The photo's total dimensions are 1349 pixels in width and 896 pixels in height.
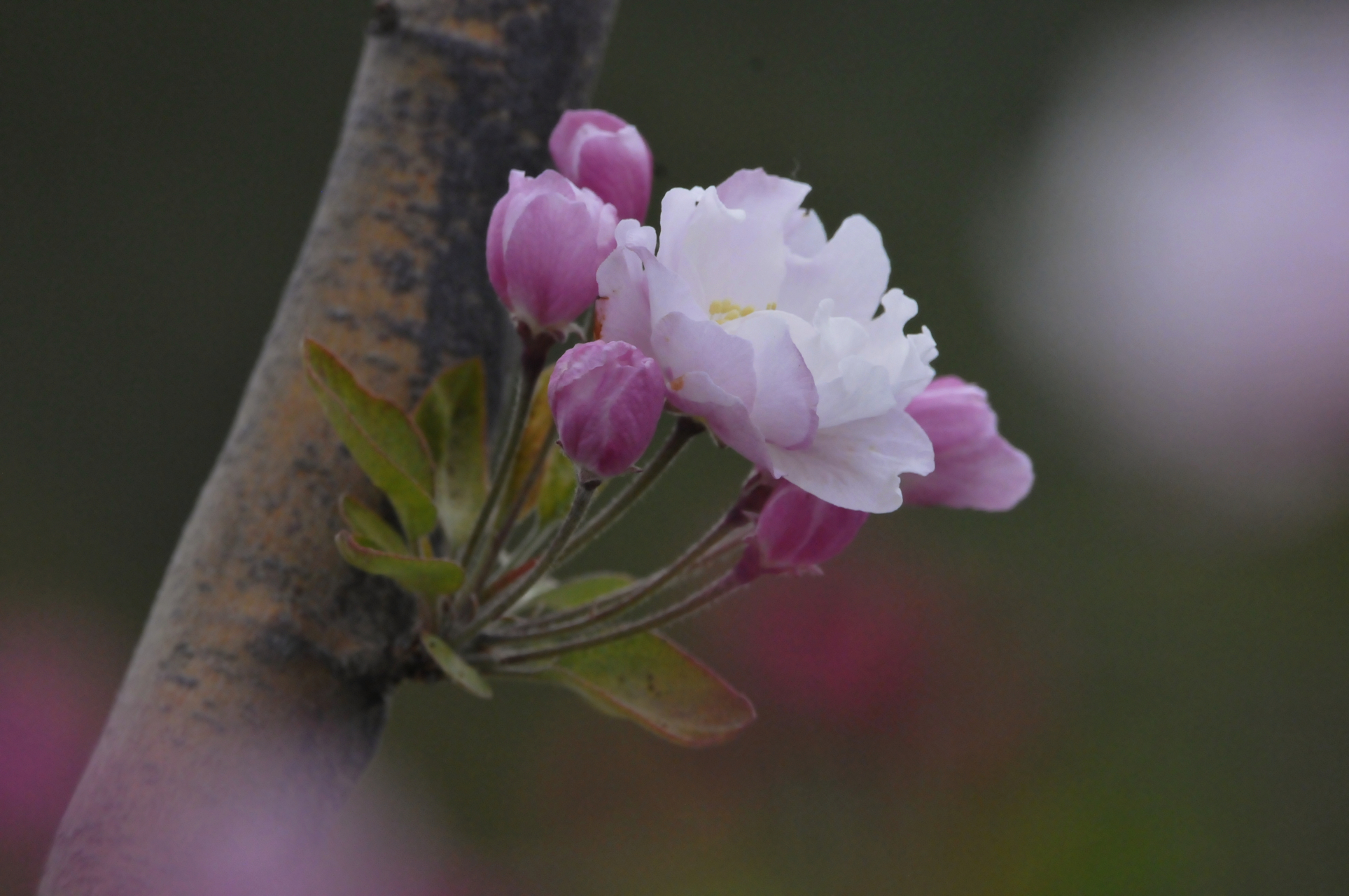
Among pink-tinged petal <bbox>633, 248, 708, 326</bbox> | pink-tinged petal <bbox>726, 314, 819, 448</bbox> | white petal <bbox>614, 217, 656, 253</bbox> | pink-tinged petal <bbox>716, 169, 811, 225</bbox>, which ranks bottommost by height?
pink-tinged petal <bbox>726, 314, 819, 448</bbox>

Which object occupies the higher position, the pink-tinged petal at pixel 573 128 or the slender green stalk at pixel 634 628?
the pink-tinged petal at pixel 573 128

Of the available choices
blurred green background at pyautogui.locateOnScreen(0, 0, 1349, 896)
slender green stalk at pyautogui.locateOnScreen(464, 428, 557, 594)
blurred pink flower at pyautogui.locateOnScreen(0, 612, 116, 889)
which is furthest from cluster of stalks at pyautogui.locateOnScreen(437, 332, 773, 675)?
blurred green background at pyautogui.locateOnScreen(0, 0, 1349, 896)

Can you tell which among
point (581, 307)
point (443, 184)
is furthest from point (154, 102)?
point (581, 307)

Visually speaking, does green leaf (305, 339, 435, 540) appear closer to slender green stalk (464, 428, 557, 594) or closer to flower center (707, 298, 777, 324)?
slender green stalk (464, 428, 557, 594)

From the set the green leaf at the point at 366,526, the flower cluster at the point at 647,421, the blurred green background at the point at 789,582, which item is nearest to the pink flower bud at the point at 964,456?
the flower cluster at the point at 647,421

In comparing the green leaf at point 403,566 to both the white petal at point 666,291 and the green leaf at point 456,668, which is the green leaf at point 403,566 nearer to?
the green leaf at point 456,668

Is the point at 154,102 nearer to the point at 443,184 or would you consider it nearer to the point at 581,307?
the point at 443,184

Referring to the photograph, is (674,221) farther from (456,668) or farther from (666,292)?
(456,668)
